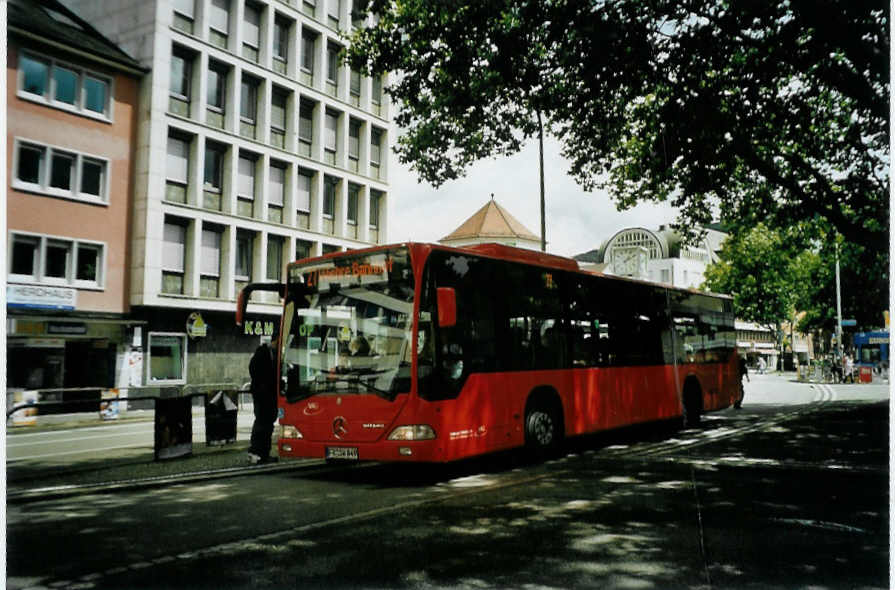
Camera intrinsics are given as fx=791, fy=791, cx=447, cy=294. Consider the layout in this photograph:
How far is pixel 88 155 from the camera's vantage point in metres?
18.0

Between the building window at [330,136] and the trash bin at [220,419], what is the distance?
22052 mm

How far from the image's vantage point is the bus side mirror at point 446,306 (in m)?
8.67

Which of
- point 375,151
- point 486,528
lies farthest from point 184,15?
point 486,528

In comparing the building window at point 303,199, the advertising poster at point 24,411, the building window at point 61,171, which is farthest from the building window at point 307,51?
the advertising poster at point 24,411

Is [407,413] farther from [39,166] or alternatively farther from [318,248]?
[318,248]

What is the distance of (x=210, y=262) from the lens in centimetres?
2877

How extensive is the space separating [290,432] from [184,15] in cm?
1760

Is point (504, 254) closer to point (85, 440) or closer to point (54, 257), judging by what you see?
point (54, 257)

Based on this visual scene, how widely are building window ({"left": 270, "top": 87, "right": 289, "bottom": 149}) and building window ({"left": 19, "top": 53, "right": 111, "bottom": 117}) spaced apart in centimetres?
1023

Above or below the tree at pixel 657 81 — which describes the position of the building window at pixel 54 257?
below

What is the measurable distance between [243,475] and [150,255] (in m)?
17.3

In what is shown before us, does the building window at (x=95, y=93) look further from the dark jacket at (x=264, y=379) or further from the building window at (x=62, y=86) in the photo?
the dark jacket at (x=264, y=379)

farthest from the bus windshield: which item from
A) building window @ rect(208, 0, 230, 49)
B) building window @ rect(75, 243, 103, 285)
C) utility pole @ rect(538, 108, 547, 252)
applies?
building window @ rect(208, 0, 230, 49)

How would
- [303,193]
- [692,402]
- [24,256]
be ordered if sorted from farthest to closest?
[303,193] → [692,402] → [24,256]
